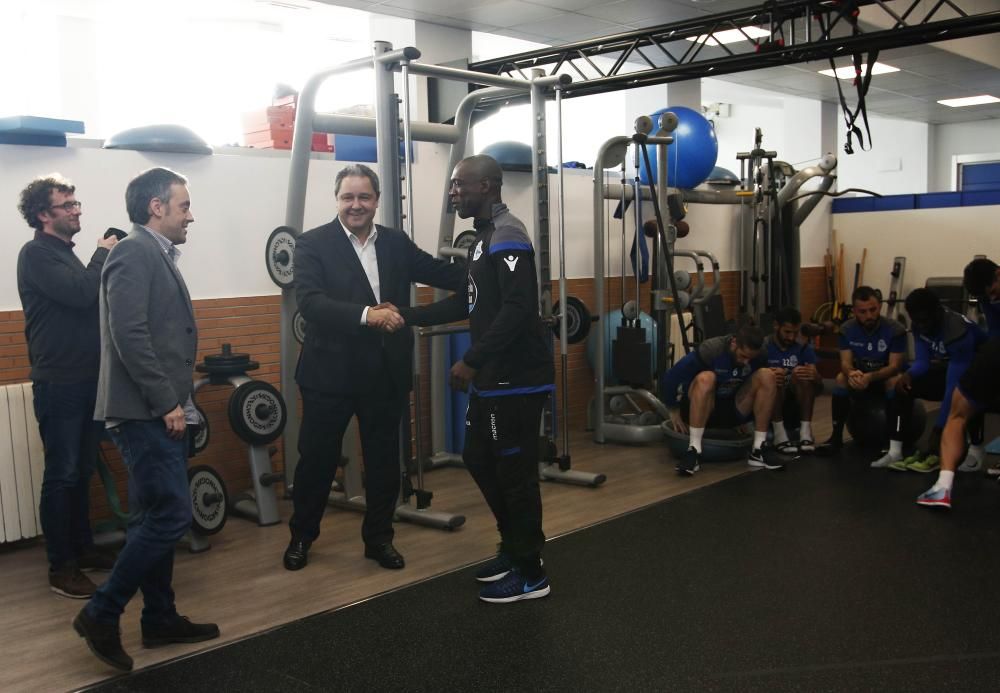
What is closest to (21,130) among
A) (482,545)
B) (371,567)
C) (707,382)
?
(371,567)

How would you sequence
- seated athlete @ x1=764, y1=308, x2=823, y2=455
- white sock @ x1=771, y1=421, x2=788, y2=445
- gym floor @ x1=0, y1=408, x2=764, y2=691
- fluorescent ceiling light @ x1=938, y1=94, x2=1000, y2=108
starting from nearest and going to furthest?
gym floor @ x1=0, y1=408, x2=764, y2=691
seated athlete @ x1=764, y1=308, x2=823, y2=455
white sock @ x1=771, y1=421, x2=788, y2=445
fluorescent ceiling light @ x1=938, y1=94, x2=1000, y2=108

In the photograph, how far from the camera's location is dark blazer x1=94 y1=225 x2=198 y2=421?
2.67 m

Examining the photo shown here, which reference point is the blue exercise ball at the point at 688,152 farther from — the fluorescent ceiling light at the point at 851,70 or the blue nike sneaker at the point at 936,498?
the fluorescent ceiling light at the point at 851,70

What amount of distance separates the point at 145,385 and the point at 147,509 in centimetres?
37

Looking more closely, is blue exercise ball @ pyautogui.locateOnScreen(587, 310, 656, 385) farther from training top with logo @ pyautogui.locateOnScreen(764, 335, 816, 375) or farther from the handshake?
the handshake

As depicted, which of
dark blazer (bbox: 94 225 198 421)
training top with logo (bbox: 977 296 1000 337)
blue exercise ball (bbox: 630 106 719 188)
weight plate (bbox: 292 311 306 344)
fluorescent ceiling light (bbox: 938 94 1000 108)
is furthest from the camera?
fluorescent ceiling light (bbox: 938 94 1000 108)

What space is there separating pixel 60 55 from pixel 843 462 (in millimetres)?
7608

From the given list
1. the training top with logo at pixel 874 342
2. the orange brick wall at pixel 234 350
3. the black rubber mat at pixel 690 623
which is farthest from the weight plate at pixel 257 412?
the training top with logo at pixel 874 342

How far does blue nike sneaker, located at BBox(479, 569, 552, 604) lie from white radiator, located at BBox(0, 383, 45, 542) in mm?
2011

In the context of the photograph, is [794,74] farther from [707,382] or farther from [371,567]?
[371,567]

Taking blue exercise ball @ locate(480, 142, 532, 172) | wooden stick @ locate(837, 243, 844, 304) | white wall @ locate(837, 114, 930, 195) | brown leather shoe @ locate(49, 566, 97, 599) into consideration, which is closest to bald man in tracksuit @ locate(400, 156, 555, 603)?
brown leather shoe @ locate(49, 566, 97, 599)

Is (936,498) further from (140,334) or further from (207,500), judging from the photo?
(140,334)

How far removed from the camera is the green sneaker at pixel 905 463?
5.17 m

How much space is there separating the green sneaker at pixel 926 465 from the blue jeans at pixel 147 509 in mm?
4007
